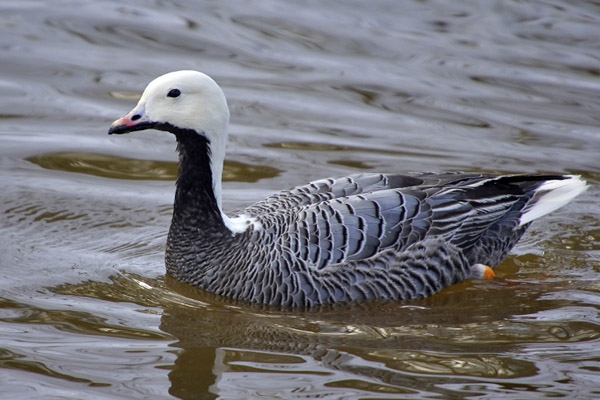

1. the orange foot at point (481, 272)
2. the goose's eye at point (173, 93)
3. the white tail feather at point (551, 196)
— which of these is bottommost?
the orange foot at point (481, 272)

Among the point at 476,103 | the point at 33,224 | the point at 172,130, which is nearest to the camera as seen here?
the point at 172,130

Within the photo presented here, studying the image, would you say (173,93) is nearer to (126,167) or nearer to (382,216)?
(382,216)

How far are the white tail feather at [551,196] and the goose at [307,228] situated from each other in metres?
0.40

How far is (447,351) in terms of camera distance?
7.11 meters

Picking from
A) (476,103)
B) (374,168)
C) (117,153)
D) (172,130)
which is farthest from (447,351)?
(476,103)

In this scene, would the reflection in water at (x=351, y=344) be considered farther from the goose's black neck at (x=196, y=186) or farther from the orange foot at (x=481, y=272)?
the goose's black neck at (x=196, y=186)

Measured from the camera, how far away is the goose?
794cm

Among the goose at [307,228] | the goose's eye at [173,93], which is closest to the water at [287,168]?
the goose at [307,228]

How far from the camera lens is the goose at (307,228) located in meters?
7.94

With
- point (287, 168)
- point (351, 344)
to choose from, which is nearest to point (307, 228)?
point (351, 344)

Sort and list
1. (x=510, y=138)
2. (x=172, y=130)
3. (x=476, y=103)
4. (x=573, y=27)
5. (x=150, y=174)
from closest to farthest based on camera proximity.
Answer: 1. (x=172, y=130)
2. (x=150, y=174)
3. (x=510, y=138)
4. (x=476, y=103)
5. (x=573, y=27)

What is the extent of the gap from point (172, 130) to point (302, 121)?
4.21 meters

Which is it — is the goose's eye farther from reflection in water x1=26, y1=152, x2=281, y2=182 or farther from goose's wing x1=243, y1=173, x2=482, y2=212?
reflection in water x1=26, y1=152, x2=281, y2=182

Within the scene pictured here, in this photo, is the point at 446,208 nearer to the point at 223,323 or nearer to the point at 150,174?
the point at 223,323
